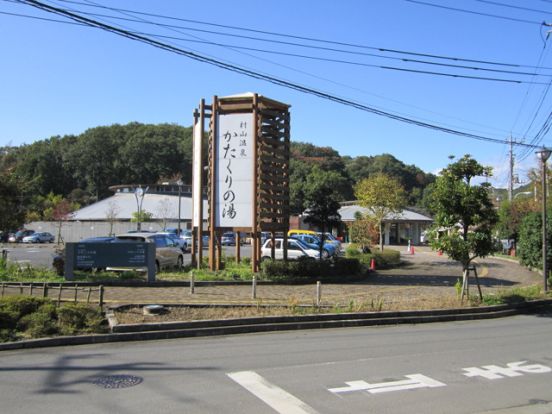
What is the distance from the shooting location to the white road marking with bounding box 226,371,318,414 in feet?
19.8

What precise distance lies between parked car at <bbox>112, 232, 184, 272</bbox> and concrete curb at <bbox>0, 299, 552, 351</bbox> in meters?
10.5

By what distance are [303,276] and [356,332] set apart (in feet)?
30.4

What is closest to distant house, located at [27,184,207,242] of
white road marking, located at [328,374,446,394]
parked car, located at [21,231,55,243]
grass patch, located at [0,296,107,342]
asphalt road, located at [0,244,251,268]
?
parked car, located at [21,231,55,243]

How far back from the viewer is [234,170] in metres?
21.3

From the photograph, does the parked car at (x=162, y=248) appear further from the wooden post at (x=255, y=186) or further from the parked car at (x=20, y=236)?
the parked car at (x=20, y=236)

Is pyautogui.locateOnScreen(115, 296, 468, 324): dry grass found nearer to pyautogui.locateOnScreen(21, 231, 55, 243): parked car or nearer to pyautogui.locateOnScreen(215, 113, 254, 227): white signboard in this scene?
pyautogui.locateOnScreen(215, 113, 254, 227): white signboard

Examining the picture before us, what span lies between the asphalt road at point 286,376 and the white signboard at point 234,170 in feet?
34.9

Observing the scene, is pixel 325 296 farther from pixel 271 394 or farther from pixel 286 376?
pixel 271 394

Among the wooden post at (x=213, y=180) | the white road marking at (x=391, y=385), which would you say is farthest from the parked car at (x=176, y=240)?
the white road marking at (x=391, y=385)

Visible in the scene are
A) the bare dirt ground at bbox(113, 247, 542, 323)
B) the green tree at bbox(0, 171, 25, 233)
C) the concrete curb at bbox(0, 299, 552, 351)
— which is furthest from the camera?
the green tree at bbox(0, 171, 25, 233)

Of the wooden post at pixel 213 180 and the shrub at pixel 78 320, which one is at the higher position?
the wooden post at pixel 213 180

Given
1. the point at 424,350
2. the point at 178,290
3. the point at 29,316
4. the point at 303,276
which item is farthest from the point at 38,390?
the point at 303,276

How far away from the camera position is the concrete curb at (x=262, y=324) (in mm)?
9786

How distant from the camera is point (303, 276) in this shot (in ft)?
68.7
